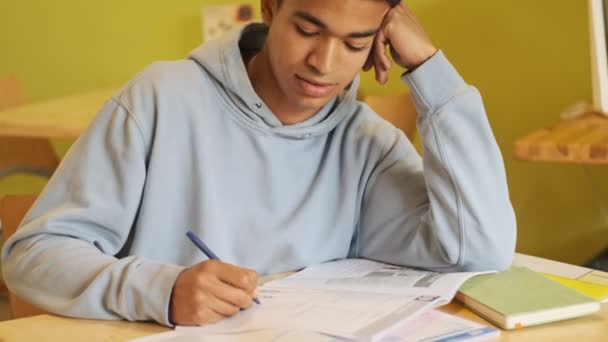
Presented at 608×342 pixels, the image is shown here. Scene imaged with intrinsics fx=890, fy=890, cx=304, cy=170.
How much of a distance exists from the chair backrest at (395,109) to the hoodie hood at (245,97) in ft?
A: 3.59

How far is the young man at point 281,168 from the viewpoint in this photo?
1.27 meters

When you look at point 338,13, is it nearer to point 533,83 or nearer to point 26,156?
point 533,83

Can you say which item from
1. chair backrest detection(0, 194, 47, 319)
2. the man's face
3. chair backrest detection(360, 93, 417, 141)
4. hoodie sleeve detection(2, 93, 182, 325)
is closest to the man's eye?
the man's face

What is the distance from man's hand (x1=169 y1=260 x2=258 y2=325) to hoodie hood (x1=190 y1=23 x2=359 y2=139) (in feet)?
1.17

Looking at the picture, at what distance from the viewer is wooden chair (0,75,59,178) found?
315 centimetres

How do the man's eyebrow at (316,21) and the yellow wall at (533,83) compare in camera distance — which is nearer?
the man's eyebrow at (316,21)

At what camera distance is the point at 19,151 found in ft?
10.5

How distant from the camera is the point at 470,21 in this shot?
115 inches

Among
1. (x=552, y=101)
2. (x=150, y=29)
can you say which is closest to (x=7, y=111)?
(x=150, y=29)

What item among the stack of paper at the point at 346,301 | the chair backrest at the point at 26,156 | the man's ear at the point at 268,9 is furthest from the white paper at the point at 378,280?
the chair backrest at the point at 26,156

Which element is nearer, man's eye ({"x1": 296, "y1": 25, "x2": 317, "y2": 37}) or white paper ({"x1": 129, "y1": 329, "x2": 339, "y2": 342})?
white paper ({"x1": 129, "y1": 329, "x2": 339, "y2": 342})

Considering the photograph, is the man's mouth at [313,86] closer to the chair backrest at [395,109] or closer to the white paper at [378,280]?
the white paper at [378,280]

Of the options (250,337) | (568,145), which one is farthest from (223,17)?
(250,337)

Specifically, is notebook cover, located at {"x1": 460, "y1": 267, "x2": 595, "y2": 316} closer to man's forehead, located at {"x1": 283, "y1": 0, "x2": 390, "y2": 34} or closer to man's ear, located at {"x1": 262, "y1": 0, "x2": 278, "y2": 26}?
man's forehead, located at {"x1": 283, "y1": 0, "x2": 390, "y2": 34}
